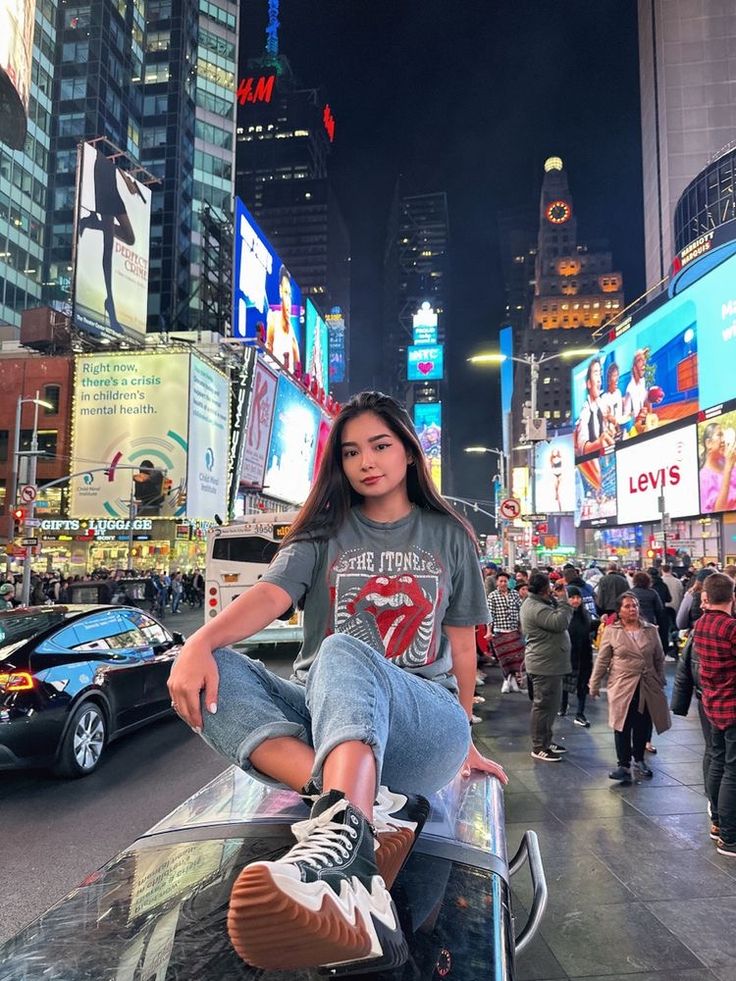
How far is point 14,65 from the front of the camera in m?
23.4

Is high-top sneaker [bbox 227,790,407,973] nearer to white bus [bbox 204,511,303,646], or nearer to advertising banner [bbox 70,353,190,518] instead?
white bus [bbox 204,511,303,646]

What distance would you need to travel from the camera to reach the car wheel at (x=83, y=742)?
6.18 meters

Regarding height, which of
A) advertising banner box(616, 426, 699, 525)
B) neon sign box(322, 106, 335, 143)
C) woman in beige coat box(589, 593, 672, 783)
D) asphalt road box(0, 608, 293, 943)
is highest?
neon sign box(322, 106, 335, 143)

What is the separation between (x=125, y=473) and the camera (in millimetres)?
42906

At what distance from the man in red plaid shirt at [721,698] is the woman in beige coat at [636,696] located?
1392 mm

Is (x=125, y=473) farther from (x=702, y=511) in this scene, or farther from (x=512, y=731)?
(x=512, y=731)

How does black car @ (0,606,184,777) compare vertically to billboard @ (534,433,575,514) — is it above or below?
below

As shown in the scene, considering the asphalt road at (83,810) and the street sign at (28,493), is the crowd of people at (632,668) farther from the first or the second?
the street sign at (28,493)

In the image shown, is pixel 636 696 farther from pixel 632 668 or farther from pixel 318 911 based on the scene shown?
pixel 318 911

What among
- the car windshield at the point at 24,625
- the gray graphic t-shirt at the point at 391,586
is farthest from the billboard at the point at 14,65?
the gray graphic t-shirt at the point at 391,586

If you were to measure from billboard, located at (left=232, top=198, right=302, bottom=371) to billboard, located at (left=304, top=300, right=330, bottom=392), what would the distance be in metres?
5.07

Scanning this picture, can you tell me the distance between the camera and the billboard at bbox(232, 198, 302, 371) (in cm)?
4562

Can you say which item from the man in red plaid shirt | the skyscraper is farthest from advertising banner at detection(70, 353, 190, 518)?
the skyscraper

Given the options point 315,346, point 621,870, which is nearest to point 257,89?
point 315,346
